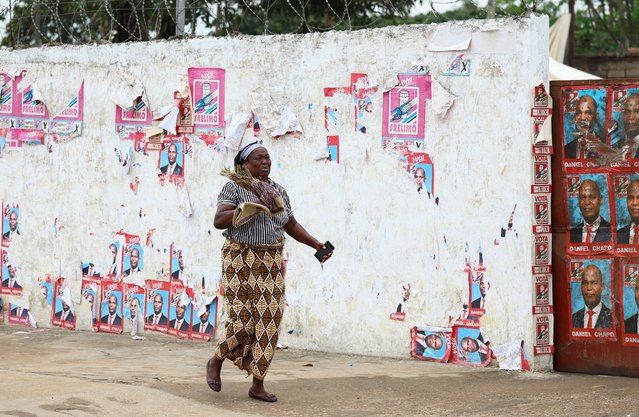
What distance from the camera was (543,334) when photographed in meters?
6.99

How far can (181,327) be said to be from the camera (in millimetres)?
8656

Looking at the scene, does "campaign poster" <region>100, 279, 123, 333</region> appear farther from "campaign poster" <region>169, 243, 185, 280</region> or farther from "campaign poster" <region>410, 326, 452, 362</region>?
"campaign poster" <region>410, 326, 452, 362</region>

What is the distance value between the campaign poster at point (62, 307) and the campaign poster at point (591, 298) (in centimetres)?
435

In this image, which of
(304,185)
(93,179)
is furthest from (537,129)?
(93,179)

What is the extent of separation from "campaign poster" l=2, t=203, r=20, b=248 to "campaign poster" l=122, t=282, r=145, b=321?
1.33 metres

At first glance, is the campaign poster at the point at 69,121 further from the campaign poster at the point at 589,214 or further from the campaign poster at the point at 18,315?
the campaign poster at the point at 589,214

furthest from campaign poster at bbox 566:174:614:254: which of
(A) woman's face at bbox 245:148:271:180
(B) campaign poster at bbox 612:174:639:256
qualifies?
(A) woman's face at bbox 245:148:271:180

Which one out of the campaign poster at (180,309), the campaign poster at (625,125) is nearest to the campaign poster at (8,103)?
the campaign poster at (180,309)

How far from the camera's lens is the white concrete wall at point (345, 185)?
23.2 feet

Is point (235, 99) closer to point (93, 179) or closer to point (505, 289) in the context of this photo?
point (93, 179)

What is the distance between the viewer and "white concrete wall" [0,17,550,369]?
7.06 m

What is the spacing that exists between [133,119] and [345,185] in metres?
2.07

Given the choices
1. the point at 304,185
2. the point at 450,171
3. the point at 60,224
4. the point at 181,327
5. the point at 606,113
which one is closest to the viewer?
the point at 606,113

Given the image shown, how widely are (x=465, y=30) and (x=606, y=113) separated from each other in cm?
106
